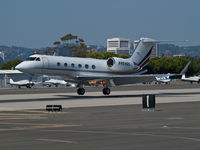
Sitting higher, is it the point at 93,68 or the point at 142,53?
the point at 142,53

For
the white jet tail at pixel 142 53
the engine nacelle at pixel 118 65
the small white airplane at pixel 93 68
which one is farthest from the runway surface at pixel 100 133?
the white jet tail at pixel 142 53

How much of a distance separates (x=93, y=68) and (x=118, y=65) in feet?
10.8

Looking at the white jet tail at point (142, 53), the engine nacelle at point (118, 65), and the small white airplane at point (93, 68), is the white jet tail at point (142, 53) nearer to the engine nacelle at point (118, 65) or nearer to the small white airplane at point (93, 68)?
the small white airplane at point (93, 68)

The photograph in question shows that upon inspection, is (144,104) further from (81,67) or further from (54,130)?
(81,67)

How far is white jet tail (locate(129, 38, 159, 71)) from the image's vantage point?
5334 centimetres

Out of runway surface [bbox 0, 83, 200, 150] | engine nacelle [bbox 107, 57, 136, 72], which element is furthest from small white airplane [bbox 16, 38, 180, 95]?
runway surface [bbox 0, 83, 200, 150]

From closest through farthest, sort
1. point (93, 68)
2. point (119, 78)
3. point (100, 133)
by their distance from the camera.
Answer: point (100, 133), point (119, 78), point (93, 68)

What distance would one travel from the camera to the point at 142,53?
176ft

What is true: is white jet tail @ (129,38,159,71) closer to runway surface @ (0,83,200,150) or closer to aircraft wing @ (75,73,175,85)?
aircraft wing @ (75,73,175,85)

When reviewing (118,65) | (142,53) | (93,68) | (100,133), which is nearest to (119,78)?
(118,65)

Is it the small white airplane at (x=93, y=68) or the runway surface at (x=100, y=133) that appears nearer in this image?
the runway surface at (x=100, y=133)

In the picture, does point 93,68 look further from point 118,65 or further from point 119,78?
Result: point 118,65

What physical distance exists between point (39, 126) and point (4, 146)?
220 inches

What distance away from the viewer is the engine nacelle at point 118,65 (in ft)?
167
